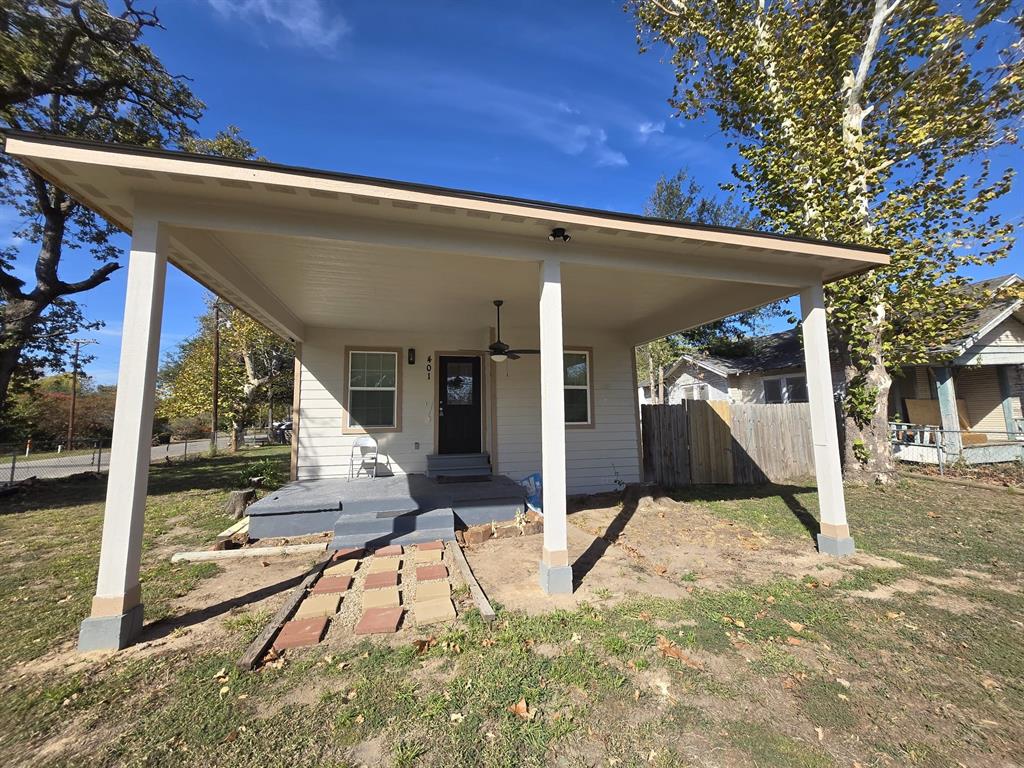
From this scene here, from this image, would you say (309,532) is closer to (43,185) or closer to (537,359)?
(537,359)

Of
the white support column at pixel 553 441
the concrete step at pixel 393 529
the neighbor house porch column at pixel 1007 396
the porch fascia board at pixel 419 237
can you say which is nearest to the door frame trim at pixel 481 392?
the concrete step at pixel 393 529

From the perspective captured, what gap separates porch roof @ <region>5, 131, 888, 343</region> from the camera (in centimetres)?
294

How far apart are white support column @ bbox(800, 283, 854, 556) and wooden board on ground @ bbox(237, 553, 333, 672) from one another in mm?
5214

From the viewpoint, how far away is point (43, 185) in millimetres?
9852

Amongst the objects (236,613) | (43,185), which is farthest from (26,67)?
A: (236,613)

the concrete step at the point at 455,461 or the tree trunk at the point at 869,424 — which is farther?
the tree trunk at the point at 869,424

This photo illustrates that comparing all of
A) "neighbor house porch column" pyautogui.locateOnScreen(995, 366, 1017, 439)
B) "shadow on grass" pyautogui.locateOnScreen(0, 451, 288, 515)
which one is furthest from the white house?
"neighbor house porch column" pyautogui.locateOnScreen(995, 366, 1017, 439)

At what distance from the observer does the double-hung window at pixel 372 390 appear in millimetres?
7309

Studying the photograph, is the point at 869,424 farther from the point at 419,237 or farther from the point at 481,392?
the point at 419,237

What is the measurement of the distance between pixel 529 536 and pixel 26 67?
14.1m

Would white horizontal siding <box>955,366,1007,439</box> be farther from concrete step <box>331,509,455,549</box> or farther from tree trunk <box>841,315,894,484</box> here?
concrete step <box>331,509,455,549</box>

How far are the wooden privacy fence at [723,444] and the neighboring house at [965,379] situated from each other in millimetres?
2486

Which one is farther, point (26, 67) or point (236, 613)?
point (26, 67)

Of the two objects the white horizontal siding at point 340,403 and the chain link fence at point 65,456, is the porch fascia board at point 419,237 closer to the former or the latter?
the white horizontal siding at point 340,403
